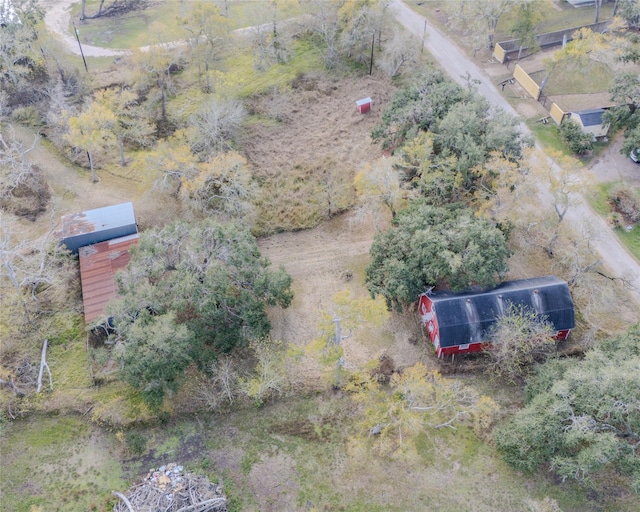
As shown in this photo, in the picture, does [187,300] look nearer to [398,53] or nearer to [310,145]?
[310,145]

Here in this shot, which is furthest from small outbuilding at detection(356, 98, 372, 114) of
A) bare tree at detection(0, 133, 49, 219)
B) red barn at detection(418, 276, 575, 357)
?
bare tree at detection(0, 133, 49, 219)

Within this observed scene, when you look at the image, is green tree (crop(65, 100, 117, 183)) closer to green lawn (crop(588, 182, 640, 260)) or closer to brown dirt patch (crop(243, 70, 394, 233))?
brown dirt patch (crop(243, 70, 394, 233))

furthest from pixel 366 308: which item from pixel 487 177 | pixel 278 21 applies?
pixel 278 21

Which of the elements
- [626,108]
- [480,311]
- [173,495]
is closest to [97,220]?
[173,495]

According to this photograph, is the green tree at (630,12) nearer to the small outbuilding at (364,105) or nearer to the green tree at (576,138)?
the green tree at (576,138)

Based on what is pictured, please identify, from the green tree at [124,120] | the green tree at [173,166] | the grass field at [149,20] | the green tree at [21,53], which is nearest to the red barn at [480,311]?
the green tree at [173,166]

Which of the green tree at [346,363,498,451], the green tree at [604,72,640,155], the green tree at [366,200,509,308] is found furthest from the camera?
the green tree at [604,72,640,155]
